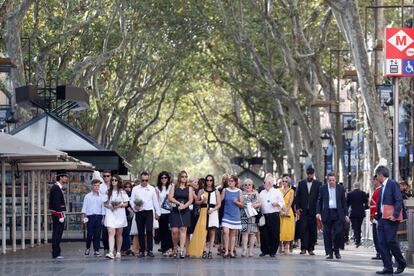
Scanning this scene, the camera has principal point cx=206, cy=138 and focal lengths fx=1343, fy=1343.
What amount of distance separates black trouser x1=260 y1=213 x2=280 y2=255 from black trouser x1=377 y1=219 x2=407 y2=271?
626cm

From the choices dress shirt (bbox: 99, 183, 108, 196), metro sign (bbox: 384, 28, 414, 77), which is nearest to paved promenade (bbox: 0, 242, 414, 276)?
dress shirt (bbox: 99, 183, 108, 196)

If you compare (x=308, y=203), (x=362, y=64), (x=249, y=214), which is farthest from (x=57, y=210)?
(x=362, y=64)

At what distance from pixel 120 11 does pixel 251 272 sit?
2570 centimetres

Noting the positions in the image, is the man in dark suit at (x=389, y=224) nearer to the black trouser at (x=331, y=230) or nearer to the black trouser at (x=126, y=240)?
the black trouser at (x=331, y=230)

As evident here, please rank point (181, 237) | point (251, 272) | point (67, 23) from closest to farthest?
point (251, 272)
point (181, 237)
point (67, 23)

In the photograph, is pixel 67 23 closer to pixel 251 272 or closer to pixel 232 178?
pixel 232 178

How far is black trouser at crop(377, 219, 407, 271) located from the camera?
2078 cm

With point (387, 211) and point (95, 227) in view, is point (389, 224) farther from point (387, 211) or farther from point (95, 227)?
point (95, 227)

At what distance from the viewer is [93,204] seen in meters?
27.1

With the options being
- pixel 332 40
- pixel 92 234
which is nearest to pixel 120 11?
pixel 332 40

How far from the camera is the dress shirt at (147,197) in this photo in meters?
26.4

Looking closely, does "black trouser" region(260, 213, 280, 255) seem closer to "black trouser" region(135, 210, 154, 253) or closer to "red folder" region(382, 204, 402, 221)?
"black trouser" region(135, 210, 154, 253)

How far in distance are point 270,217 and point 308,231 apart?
36.3 inches

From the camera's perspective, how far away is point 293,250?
30.5 meters
